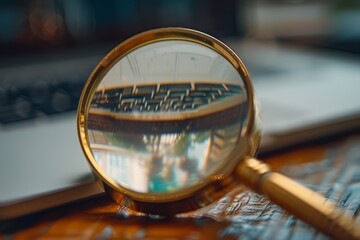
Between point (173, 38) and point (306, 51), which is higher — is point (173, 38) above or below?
above

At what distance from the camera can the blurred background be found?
2.16ft

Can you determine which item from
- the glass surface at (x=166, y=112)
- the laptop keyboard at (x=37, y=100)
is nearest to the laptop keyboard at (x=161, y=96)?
the glass surface at (x=166, y=112)

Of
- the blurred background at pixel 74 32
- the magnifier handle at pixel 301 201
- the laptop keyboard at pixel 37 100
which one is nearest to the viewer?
the magnifier handle at pixel 301 201

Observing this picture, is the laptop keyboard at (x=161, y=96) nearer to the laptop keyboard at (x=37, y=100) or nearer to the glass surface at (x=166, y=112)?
the glass surface at (x=166, y=112)

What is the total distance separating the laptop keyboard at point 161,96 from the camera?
0.33 m

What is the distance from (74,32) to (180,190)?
1.82ft

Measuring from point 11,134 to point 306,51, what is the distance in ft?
1.85

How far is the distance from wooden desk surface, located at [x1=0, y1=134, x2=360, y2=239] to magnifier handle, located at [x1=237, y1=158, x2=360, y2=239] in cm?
2

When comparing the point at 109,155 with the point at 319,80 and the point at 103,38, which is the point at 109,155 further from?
the point at 103,38

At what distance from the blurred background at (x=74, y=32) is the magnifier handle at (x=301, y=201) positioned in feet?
1.07

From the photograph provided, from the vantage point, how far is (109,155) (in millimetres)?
321

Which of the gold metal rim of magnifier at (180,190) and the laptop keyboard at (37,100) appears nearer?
the gold metal rim of magnifier at (180,190)

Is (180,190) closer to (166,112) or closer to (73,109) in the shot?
(166,112)

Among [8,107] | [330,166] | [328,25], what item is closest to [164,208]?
[330,166]
